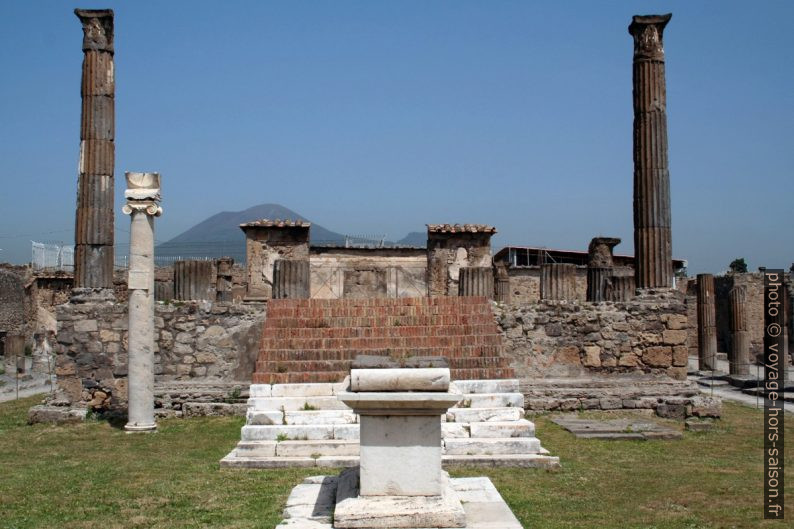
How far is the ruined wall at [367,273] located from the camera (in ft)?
68.6

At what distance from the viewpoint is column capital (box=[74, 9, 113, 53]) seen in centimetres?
1463

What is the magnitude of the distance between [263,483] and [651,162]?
9703mm

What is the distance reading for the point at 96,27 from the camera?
48.1ft

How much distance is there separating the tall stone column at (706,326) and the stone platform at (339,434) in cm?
1695

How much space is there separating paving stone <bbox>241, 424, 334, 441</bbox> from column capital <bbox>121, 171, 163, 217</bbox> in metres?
4.40

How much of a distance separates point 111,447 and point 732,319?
63.8 ft

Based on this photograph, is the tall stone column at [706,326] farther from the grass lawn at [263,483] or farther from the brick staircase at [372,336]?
the brick staircase at [372,336]

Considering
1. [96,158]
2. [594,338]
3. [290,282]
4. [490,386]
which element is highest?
[96,158]

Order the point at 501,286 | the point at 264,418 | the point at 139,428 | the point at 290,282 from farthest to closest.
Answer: the point at 501,286, the point at 290,282, the point at 139,428, the point at 264,418

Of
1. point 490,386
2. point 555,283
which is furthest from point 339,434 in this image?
point 555,283

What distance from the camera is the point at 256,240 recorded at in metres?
19.9

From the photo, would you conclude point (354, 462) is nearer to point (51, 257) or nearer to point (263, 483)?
point (263, 483)

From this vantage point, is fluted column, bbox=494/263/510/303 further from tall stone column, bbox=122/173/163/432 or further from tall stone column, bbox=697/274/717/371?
tall stone column, bbox=122/173/163/432

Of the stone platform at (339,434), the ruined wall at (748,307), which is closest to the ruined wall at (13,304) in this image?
the ruined wall at (748,307)
